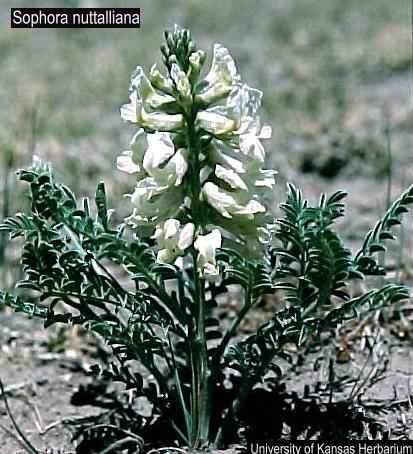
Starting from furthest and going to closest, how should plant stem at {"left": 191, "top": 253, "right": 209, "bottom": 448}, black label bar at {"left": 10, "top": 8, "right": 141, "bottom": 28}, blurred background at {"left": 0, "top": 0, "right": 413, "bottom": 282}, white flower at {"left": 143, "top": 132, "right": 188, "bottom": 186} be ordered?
1. black label bar at {"left": 10, "top": 8, "right": 141, "bottom": 28}
2. blurred background at {"left": 0, "top": 0, "right": 413, "bottom": 282}
3. plant stem at {"left": 191, "top": 253, "right": 209, "bottom": 448}
4. white flower at {"left": 143, "top": 132, "right": 188, "bottom": 186}

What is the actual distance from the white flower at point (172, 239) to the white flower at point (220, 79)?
0.96 feet

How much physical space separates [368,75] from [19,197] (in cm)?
261

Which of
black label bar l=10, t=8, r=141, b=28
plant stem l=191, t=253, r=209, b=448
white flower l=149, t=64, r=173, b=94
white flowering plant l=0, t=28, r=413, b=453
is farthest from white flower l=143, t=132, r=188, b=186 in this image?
black label bar l=10, t=8, r=141, b=28

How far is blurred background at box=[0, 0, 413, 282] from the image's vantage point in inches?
170

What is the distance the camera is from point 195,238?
6.88ft

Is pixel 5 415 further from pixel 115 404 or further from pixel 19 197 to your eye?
pixel 19 197

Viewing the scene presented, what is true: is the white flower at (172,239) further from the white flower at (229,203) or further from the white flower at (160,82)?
→ the white flower at (160,82)

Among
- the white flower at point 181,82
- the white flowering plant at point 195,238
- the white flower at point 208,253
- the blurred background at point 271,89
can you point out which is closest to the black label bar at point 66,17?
the blurred background at point 271,89

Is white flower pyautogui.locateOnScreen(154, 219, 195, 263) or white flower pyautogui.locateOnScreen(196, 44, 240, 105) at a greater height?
white flower pyautogui.locateOnScreen(196, 44, 240, 105)

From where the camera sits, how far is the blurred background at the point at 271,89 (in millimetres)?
4328

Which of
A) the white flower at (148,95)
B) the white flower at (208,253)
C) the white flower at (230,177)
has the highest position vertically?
the white flower at (148,95)

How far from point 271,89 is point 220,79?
11.6ft

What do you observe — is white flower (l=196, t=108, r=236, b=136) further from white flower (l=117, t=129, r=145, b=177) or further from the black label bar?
the black label bar

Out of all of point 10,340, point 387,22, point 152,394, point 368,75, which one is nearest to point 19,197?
point 10,340
